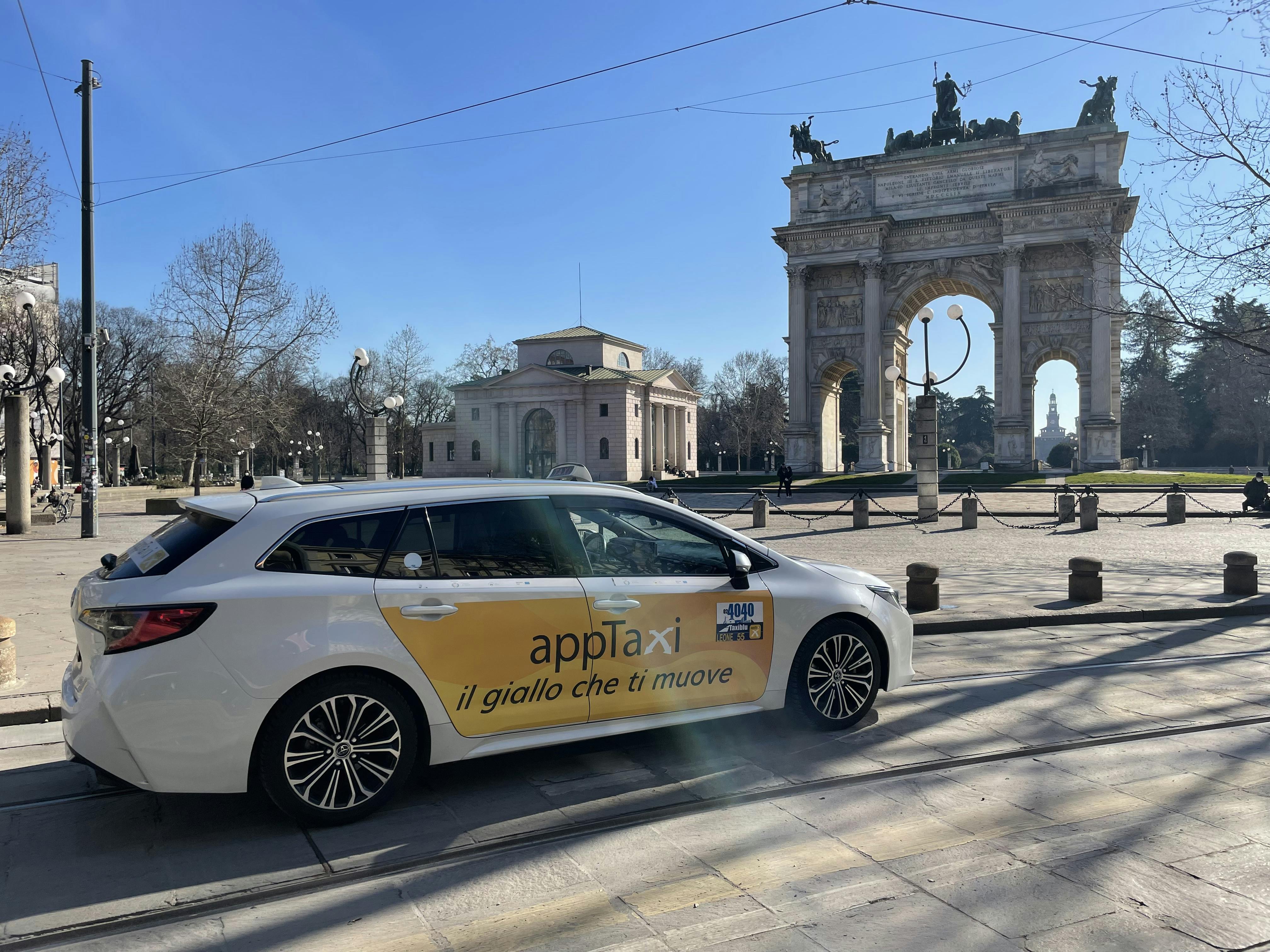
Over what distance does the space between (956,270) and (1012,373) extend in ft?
23.4

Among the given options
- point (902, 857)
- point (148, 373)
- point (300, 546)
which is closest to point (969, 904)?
point (902, 857)

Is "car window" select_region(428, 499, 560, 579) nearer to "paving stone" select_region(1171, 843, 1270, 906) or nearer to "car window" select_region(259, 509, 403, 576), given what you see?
"car window" select_region(259, 509, 403, 576)

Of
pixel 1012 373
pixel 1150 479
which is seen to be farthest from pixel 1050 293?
pixel 1150 479

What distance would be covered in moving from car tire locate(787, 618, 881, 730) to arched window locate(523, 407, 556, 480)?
7620 cm

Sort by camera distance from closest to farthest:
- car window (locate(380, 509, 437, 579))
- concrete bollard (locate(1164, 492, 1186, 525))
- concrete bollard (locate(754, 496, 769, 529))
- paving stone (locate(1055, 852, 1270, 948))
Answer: paving stone (locate(1055, 852, 1270, 948)) < car window (locate(380, 509, 437, 579)) < concrete bollard (locate(1164, 492, 1186, 525)) < concrete bollard (locate(754, 496, 769, 529))

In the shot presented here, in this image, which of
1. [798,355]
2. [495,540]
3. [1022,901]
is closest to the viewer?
[1022,901]

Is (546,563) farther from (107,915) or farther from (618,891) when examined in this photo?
(107,915)

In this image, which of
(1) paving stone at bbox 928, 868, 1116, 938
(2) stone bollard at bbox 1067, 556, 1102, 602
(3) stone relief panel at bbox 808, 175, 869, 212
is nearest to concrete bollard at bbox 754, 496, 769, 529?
(2) stone bollard at bbox 1067, 556, 1102, 602

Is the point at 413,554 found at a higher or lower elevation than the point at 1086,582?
higher

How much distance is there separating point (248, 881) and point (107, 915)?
1.73ft

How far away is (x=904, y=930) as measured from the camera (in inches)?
136

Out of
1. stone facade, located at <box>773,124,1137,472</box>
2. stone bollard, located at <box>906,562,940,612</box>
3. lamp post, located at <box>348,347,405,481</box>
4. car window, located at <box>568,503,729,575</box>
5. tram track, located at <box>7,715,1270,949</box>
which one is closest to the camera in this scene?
tram track, located at <box>7,715,1270,949</box>

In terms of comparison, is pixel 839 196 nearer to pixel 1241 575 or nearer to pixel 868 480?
pixel 868 480

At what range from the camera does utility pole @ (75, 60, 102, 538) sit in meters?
18.6
